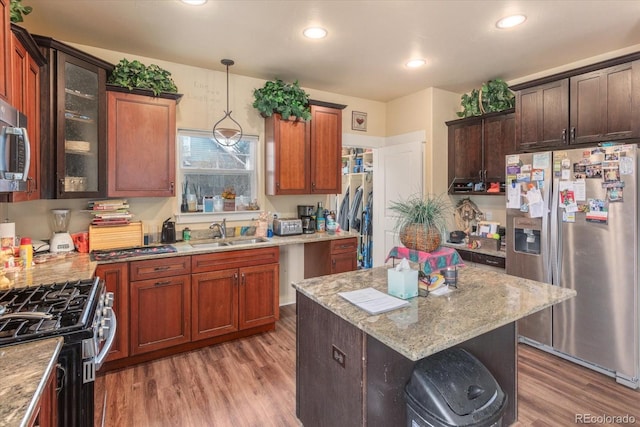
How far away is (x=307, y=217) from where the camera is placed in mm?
4051

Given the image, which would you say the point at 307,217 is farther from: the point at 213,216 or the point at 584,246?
the point at 584,246

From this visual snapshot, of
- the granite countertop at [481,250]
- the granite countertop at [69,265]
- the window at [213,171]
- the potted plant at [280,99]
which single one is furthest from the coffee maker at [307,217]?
the granite countertop at [481,250]

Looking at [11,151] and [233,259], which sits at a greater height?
[11,151]

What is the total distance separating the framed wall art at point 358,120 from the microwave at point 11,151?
366cm

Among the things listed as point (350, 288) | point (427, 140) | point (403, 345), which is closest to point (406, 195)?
point (427, 140)

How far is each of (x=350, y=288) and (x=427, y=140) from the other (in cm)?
293

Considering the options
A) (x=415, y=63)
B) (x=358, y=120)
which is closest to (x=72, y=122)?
(x=415, y=63)

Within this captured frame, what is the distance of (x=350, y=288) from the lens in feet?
6.20

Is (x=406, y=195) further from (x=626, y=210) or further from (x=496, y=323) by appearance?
(x=496, y=323)

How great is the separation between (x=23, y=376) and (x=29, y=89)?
6.45 feet

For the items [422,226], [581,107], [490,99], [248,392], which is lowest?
[248,392]

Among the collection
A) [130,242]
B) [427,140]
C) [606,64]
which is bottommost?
[130,242]

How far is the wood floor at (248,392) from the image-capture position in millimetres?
2158

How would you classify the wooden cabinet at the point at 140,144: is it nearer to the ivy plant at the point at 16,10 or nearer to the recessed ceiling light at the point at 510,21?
the ivy plant at the point at 16,10
